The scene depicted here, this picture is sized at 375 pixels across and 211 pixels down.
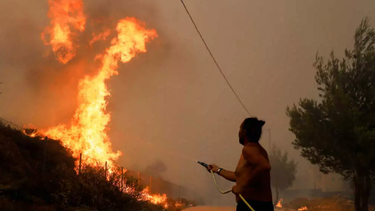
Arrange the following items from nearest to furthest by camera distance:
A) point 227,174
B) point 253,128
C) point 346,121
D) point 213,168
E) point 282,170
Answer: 1. point 253,128
2. point 227,174
3. point 213,168
4. point 346,121
5. point 282,170

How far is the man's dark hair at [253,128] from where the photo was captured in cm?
450

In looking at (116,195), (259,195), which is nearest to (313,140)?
(116,195)

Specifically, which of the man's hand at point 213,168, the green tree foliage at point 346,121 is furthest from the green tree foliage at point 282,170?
the man's hand at point 213,168

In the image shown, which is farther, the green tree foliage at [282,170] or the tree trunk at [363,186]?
the green tree foliage at [282,170]

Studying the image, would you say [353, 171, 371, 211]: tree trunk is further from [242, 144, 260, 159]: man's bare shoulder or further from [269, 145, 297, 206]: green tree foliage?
[269, 145, 297, 206]: green tree foliage

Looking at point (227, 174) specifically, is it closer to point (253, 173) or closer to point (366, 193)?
point (253, 173)

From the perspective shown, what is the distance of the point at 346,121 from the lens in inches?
785

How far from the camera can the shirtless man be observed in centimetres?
420

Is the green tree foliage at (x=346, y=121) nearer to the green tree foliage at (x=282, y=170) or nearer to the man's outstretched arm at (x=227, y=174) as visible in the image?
the man's outstretched arm at (x=227, y=174)

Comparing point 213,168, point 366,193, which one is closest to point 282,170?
point 366,193

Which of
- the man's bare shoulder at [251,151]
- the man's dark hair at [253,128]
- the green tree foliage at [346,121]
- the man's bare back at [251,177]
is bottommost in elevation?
the man's bare back at [251,177]

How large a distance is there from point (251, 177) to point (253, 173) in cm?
6

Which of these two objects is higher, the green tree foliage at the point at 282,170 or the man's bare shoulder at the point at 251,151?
the green tree foliage at the point at 282,170

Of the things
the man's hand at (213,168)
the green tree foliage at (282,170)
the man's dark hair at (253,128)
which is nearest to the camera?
the man's dark hair at (253,128)
